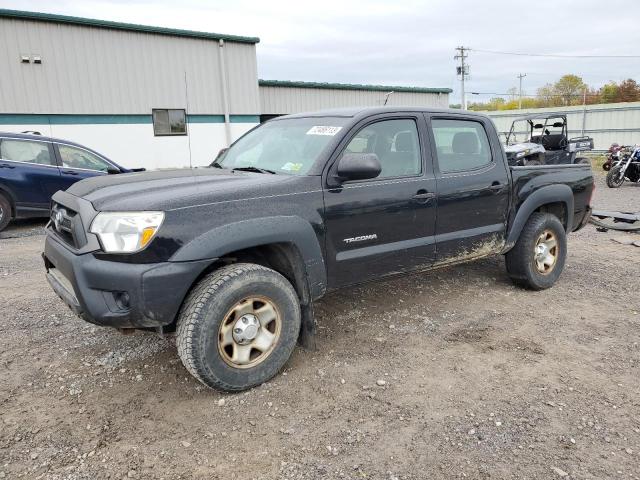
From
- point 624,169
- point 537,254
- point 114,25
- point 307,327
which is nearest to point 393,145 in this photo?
point 307,327

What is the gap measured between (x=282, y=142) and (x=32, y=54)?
45.0 ft

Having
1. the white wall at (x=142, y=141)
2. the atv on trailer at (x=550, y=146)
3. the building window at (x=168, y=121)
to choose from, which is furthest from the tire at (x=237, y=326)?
the building window at (x=168, y=121)

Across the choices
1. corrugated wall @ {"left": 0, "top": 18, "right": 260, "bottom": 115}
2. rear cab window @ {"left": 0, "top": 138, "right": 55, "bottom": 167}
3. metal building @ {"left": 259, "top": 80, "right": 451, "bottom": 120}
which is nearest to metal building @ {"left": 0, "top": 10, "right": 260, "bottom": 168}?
corrugated wall @ {"left": 0, "top": 18, "right": 260, "bottom": 115}

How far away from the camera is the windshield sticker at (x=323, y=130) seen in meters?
3.64

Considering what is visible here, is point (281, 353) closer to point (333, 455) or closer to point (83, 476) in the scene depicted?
point (333, 455)

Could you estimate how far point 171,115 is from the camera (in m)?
16.8

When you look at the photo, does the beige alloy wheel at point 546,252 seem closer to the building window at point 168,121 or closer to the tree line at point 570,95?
the building window at point 168,121

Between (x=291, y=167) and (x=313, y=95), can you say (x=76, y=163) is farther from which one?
(x=313, y=95)

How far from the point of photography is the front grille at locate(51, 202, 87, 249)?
293cm

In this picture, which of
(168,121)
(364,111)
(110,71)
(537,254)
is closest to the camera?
(364,111)

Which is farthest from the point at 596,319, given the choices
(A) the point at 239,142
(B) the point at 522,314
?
(A) the point at 239,142

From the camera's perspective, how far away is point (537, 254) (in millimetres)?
4973

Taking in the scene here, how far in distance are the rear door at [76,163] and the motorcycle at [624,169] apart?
13.1m

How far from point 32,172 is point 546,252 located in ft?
26.4
